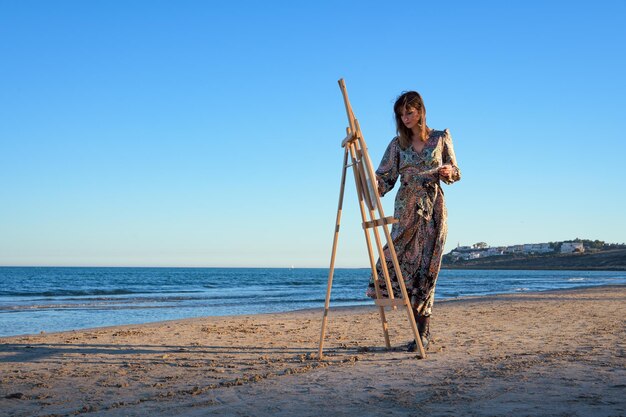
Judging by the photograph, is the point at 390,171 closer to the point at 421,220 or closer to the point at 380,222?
the point at 421,220

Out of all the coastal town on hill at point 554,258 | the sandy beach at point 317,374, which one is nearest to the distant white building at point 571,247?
the coastal town on hill at point 554,258

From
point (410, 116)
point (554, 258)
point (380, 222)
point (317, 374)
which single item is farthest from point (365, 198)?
point (554, 258)

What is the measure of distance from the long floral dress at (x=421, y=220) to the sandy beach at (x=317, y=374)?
1.94 feet

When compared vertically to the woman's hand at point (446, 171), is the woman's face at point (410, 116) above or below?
above

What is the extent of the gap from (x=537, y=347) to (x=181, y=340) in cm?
361

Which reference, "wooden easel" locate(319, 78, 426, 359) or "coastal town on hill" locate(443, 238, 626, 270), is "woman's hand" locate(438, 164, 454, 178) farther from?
"coastal town on hill" locate(443, 238, 626, 270)

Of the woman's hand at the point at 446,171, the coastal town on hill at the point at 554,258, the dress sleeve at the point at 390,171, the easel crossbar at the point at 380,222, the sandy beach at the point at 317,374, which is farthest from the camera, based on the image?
the coastal town on hill at the point at 554,258

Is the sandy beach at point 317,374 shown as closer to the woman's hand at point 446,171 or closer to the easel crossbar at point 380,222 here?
the easel crossbar at point 380,222

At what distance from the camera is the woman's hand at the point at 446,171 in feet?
16.9

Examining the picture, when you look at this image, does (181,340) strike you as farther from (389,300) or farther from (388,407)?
(388,407)

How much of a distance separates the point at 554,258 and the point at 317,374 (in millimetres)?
106394

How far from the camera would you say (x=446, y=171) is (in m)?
5.14

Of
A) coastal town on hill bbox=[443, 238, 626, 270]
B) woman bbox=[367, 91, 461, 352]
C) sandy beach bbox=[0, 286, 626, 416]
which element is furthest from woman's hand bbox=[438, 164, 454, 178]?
coastal town on hill bbox=[443, 238, 626, 270]

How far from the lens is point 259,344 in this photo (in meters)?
6.13
